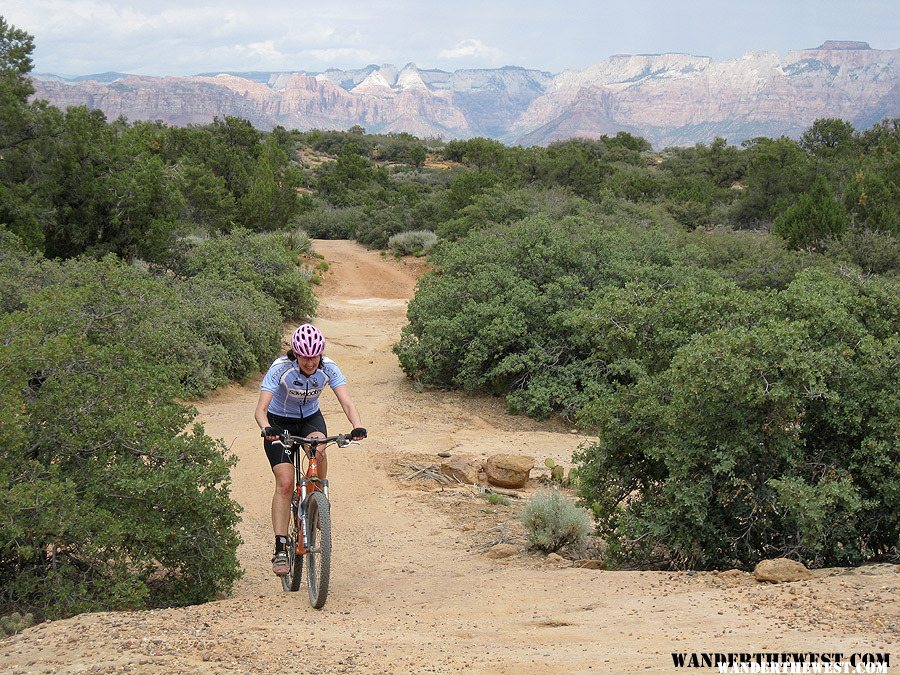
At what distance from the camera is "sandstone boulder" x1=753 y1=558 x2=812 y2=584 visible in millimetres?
5305

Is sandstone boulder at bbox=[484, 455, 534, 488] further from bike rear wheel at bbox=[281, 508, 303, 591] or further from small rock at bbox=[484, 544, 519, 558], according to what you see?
bike rear wheel at bbox=[281, 508, 303, 591]

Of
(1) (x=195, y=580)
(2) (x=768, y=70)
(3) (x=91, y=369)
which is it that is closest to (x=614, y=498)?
(1) (x=195, y=580)

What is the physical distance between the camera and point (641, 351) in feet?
25.2

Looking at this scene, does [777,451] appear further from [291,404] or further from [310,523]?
[291,404]

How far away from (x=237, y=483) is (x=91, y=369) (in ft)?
11.5

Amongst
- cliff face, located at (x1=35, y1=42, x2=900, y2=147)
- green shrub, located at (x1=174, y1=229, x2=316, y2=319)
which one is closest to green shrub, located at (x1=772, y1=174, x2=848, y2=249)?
green shrub, located at (x1=174, y1=229, x2=316, y2=319)

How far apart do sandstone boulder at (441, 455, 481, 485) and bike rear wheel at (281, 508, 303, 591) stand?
3772 millimetres

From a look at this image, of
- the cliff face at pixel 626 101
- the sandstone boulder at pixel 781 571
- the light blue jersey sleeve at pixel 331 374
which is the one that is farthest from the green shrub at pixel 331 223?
the cliff face at pixel 626 101

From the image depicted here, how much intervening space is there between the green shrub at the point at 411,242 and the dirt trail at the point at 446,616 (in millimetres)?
21742

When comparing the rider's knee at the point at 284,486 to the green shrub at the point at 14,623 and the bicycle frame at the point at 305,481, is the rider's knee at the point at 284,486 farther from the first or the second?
the green shrub at the point at 14,623

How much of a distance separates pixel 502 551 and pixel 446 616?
2.05 m

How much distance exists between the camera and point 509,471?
945 cm

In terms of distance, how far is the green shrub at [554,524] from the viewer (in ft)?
23.7

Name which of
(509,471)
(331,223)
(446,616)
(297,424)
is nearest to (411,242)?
(331,223)
